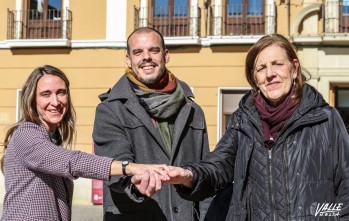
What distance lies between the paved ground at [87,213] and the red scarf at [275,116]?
26.7ft

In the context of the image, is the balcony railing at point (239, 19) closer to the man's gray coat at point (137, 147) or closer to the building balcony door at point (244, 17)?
the building balcony door at point (244, 17)

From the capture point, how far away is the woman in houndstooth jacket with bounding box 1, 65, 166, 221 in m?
2.47

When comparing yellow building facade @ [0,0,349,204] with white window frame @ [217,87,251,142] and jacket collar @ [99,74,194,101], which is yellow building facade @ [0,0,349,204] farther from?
jacket collar @ [99,74,194,101]

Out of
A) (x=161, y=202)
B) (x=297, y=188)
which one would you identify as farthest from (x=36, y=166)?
(x=297, y=188)

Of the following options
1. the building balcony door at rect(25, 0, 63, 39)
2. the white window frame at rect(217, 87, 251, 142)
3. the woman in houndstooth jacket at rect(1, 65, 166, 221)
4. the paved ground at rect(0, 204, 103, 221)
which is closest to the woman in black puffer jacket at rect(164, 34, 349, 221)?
the woman in houndstooth jacket at rect(1, 65, 166, 221)

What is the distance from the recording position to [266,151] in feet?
7.62

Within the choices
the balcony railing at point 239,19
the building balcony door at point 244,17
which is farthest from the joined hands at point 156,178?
the building balcony door at point 244,17

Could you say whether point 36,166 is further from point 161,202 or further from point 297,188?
point 297,188

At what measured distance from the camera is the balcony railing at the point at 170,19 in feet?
38.7

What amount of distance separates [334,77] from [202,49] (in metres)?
2.83

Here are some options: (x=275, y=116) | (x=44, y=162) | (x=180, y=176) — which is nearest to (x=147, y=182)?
(x=180, y=176)

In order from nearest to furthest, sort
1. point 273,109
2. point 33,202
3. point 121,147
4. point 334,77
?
1. point 273,109
2. point 33,202
3. point 121,147
4. point 334,77

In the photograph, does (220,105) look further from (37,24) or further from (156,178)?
(156,178)

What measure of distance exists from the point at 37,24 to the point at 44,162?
10532 mm
